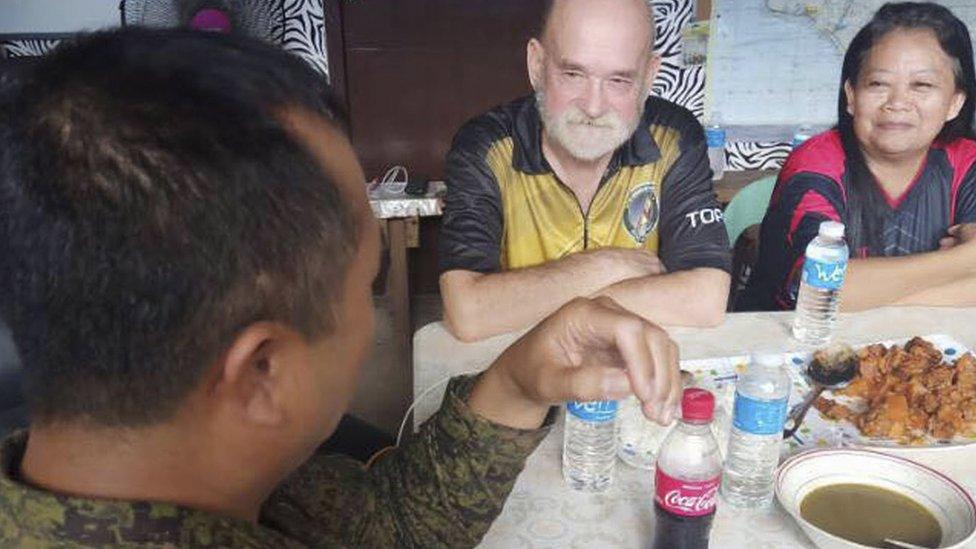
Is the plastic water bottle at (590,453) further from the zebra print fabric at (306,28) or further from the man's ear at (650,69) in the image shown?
the zebra print fabric at (306,28)


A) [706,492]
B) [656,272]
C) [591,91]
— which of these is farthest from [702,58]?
[706,492]

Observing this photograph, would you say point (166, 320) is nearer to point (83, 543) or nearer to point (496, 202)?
point (83, 543)

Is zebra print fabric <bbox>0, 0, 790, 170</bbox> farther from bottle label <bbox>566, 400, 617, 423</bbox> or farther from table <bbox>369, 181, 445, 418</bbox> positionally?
bottle label <bbox>566, 400, 617, 423</bbox>

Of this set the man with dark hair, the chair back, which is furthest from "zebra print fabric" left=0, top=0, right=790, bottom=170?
the man with dark hair

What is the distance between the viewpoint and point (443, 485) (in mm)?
898

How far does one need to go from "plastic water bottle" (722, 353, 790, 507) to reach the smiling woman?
867mm

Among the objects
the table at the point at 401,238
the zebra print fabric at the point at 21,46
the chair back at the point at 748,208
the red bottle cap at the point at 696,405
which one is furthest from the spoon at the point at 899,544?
the zebra print fabric at the point at 21,46

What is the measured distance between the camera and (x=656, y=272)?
1.58 m

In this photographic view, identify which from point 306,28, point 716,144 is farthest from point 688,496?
point 306,28

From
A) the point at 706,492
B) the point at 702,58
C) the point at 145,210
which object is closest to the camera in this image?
the point at 145,210

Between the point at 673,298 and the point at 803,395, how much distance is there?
33 cm

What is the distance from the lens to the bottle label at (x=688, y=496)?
2.79ft

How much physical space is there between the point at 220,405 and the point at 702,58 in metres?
3.02

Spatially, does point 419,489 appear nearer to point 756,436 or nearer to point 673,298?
point 756,436
